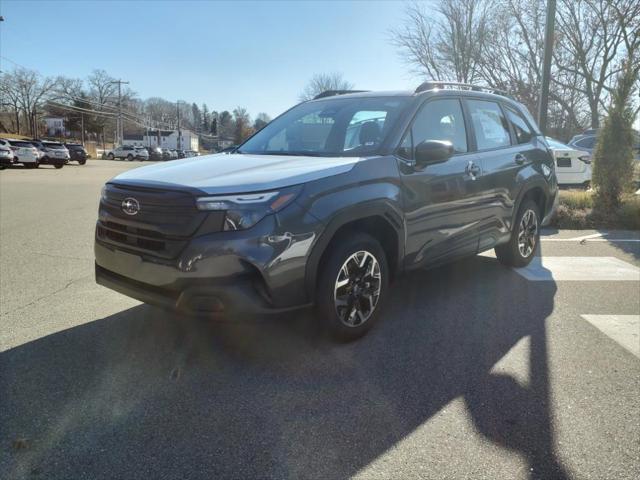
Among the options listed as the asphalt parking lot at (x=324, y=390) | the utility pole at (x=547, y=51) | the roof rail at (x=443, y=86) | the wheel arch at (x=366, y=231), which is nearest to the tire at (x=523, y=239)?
the asphalt parking lot at (x=324, y=390)

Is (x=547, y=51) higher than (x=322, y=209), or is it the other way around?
(x=547, y=51)

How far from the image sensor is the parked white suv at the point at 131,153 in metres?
58.0

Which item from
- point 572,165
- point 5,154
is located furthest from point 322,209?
point 5,154

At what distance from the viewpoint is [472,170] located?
175 inches

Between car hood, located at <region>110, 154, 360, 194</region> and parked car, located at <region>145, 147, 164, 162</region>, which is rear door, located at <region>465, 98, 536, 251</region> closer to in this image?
car hood, located at <region>110, 154, 360, 194</region>

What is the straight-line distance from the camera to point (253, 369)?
10.5 feet

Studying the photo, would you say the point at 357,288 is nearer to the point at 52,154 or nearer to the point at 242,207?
the point at 242,207

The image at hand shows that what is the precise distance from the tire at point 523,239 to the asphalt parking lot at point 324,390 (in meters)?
0.79

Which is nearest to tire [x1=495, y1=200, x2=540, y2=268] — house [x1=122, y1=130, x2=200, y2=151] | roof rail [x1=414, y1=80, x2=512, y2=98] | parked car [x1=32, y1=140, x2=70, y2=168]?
roof rail [x1=414, y1=80, x2=512, y2=98]

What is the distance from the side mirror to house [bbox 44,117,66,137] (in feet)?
369

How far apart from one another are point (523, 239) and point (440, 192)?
2.11 meters

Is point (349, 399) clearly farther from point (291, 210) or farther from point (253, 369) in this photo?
point (291, 210)

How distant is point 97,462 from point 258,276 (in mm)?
1221

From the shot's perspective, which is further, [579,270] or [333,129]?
[579,270]
